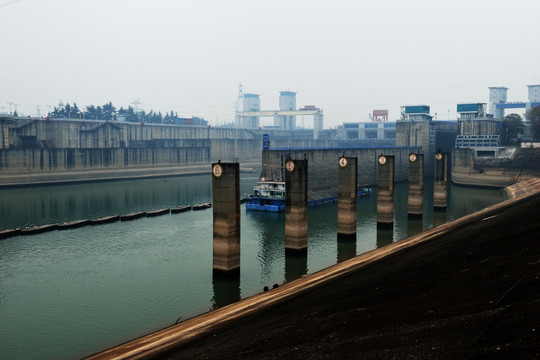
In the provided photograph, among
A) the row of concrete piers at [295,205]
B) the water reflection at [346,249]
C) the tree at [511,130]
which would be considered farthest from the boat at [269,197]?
the tree at [511,130]

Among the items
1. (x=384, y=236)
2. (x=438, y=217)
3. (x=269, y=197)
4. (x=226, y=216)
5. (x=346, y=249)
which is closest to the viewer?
(x=226, y=216)

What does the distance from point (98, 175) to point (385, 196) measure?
308ft

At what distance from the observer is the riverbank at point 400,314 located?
14.1m

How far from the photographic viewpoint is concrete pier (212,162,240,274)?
127 feet

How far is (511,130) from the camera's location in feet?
454

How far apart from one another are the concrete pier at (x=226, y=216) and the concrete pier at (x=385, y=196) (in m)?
28.6

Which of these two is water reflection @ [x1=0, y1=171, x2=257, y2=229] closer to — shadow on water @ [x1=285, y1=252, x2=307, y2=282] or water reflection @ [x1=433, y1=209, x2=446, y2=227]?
shadow on water @ [x1=285, y1=252, x2=307, y2=282]

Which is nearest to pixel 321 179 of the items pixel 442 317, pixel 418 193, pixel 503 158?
pixel 418 193

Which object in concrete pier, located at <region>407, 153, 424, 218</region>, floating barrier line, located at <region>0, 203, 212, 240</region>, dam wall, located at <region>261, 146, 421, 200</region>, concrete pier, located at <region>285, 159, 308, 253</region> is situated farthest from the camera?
dam wall, located at <region>261, 146, 421, 200</region>

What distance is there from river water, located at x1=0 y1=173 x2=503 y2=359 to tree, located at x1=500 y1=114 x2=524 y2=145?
216 feet

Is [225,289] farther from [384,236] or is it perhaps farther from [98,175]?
[98,175]

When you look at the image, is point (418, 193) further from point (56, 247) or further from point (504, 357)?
point (504, 357)

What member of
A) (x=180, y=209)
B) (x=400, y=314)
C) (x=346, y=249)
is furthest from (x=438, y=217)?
(x=400, y=314)

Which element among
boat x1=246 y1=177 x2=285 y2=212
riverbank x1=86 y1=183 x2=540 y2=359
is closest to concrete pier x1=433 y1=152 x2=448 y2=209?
boat x1=246 y1=177 x2=285 y2=212
